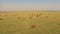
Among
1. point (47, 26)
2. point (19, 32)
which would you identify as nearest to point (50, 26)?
point (47, 26)

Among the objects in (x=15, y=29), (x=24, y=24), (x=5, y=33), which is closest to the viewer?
(x=5, y=33)

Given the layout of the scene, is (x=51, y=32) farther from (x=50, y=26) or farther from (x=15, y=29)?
(x=15, y=29)

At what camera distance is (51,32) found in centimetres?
264

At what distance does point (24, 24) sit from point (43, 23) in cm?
49

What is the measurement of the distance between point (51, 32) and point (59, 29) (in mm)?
282

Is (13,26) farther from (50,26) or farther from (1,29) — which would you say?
(50,26)

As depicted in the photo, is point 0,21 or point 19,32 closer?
point 19,32

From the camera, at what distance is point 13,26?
297 centimetres

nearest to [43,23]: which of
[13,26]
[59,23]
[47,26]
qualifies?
[47,26]

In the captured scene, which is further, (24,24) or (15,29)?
(24,24)

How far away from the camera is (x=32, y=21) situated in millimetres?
3297

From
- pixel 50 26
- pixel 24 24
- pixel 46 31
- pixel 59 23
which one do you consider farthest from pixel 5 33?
pixel 59 23

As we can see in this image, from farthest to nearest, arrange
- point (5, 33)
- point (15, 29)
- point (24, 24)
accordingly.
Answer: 1. point (24, 24)
2. point (15, 29)
3. point (5, 33)

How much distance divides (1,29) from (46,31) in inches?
40.3
